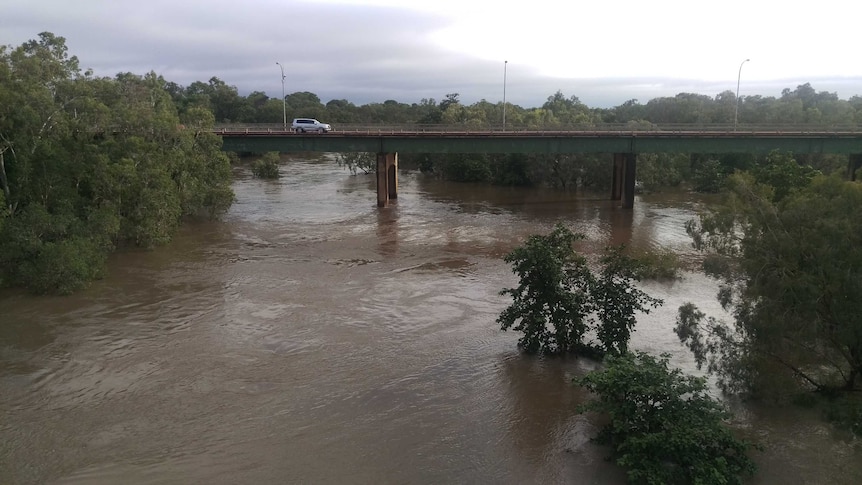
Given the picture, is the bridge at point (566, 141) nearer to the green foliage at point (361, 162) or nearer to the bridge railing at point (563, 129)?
the bridge railing at point (563, 129)

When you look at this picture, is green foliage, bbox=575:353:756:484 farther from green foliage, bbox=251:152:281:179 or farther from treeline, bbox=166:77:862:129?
green foliage, bbox=251:152:281:179

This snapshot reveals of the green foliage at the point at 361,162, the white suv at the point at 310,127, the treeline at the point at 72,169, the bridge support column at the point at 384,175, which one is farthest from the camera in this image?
the green foliage at the point at 361,162

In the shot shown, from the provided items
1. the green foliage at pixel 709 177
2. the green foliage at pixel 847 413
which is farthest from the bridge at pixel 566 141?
the green foliage at pixel 847 413

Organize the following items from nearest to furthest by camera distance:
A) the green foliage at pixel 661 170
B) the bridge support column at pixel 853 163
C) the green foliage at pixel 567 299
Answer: the green foliage at pixel 567 299
the bridge support column at pixel 853 163
the green foliage at pixel 661 170

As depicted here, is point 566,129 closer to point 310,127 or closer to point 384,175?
point 384,175

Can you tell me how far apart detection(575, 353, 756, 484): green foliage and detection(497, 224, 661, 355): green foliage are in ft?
14.0

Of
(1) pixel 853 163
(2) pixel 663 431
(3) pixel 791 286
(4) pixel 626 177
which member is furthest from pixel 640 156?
(2) pixel 663 431

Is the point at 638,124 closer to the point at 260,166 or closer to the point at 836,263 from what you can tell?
the point at 260,166

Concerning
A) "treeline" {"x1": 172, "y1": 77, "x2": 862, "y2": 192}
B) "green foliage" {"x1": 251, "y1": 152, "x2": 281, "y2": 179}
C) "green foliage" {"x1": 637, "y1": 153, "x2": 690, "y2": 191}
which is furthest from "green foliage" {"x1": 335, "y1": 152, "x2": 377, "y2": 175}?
"green foliage" {"x1": 637, "y1": 153, "x2": 690, "y2": 191}

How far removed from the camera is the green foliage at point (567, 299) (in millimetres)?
19625

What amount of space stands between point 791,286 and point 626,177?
38.2m

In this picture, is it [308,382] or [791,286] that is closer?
[791,286]

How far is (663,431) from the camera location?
45.5 ft

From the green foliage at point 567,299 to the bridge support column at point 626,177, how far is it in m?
33.3
